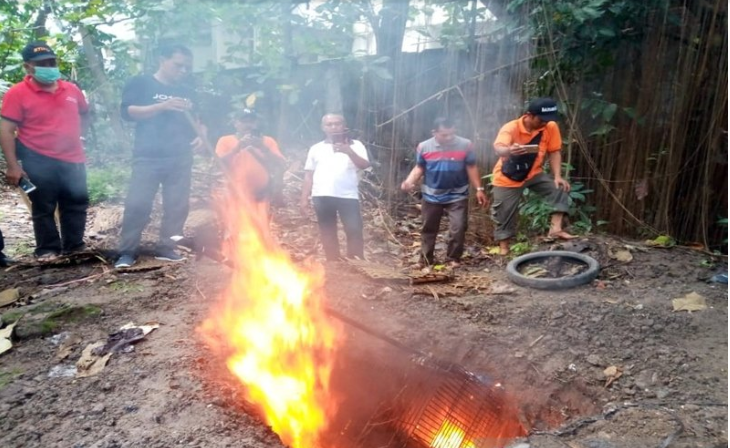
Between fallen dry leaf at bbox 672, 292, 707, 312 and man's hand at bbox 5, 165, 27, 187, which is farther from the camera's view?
man's hand at bbox 5, 165, 27, 187

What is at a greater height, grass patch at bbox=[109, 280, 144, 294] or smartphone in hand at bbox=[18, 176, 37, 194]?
smartphone in hand at bbox=[18, 176, 37, 194]

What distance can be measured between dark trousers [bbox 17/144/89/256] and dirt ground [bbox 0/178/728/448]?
32cm

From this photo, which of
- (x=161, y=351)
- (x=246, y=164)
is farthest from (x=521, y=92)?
(x=161, y=351)

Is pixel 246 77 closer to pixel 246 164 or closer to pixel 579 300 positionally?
pixel 246 164

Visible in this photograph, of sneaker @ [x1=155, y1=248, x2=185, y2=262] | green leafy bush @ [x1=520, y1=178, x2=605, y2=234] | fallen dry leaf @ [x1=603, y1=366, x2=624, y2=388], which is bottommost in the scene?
fallen dry leaf @ [x1=603, y1=366, x2=624, y2=388]

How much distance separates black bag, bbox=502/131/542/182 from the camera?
592 centimetres

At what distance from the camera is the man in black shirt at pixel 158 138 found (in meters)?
5.05

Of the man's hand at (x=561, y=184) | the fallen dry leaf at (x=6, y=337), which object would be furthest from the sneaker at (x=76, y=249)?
the man's hand at (x=561, y=184)

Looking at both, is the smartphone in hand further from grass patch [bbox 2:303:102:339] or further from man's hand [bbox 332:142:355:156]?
man's hand [bbox 332:142:355:156]

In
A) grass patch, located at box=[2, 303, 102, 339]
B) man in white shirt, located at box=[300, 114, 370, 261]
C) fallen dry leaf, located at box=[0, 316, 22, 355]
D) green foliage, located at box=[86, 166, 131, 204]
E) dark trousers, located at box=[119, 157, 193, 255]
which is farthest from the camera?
green foliage, located at box=[86, 166, 131, 204]

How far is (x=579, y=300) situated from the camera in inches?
186

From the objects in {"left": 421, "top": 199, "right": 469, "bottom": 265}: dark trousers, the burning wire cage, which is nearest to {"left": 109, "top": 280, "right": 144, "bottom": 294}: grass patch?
the burning wire cage

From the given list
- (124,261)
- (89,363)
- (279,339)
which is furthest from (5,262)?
(279,339)

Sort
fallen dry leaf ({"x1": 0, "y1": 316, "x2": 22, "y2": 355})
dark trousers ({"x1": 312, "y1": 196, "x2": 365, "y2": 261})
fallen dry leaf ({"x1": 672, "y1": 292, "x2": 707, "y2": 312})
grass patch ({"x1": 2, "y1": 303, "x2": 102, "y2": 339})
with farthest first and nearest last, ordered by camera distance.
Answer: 1. dark trousers ({"x1": 312, "y1": 196, "x2": 365, "y2": 261})
2. fallen dry leaf ({"x1": 672, "y1": 292, "x2": 707, "y2": 312})
3. grass patch ({"x1": 2, "y1": 303, "x2": 102, "y2": 339})
4. fallen dry leaf ({"x1": 0, "y1": 316, "x2": 22, "y2": 355})
